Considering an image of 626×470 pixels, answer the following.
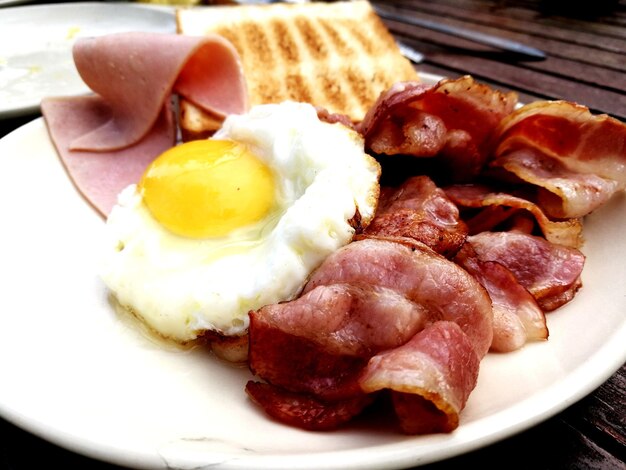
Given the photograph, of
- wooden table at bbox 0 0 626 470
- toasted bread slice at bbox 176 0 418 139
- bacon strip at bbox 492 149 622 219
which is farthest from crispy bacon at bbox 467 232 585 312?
toasted bread slice at bbox 176 0 418 139

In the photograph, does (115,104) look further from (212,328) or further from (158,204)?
(212,328)

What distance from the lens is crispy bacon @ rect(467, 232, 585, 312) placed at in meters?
1.55

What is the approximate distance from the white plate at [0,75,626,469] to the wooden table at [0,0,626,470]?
0.17 meters

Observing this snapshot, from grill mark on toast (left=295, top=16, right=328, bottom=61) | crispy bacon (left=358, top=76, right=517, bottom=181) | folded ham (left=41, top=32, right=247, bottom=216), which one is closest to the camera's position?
crispy bacon (left=358, top=76, right=517, bottom=181)

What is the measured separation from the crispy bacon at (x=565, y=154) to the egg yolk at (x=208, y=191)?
85 cm

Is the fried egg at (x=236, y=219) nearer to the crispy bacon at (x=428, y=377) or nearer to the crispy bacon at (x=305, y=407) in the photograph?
the crispy bacon at (x=305, y=407)

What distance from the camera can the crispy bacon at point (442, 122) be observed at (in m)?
1.81

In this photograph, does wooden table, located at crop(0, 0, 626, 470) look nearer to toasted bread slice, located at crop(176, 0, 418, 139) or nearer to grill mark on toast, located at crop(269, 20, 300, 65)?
toasted bread slice, located at crop(176, 0, 418, 139)

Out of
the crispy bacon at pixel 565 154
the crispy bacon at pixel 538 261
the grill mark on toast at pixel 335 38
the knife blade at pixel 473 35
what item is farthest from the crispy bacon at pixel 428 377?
the knife blade at pixel 473 35

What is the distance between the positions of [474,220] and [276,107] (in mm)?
819

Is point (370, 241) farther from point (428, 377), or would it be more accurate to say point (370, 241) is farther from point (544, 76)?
point (544, 76)

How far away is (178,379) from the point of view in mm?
1397

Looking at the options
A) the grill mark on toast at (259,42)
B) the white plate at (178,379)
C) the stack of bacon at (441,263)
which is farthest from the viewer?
the grill mark on toast at (259,42)

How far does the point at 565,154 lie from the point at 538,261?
1.51ft
